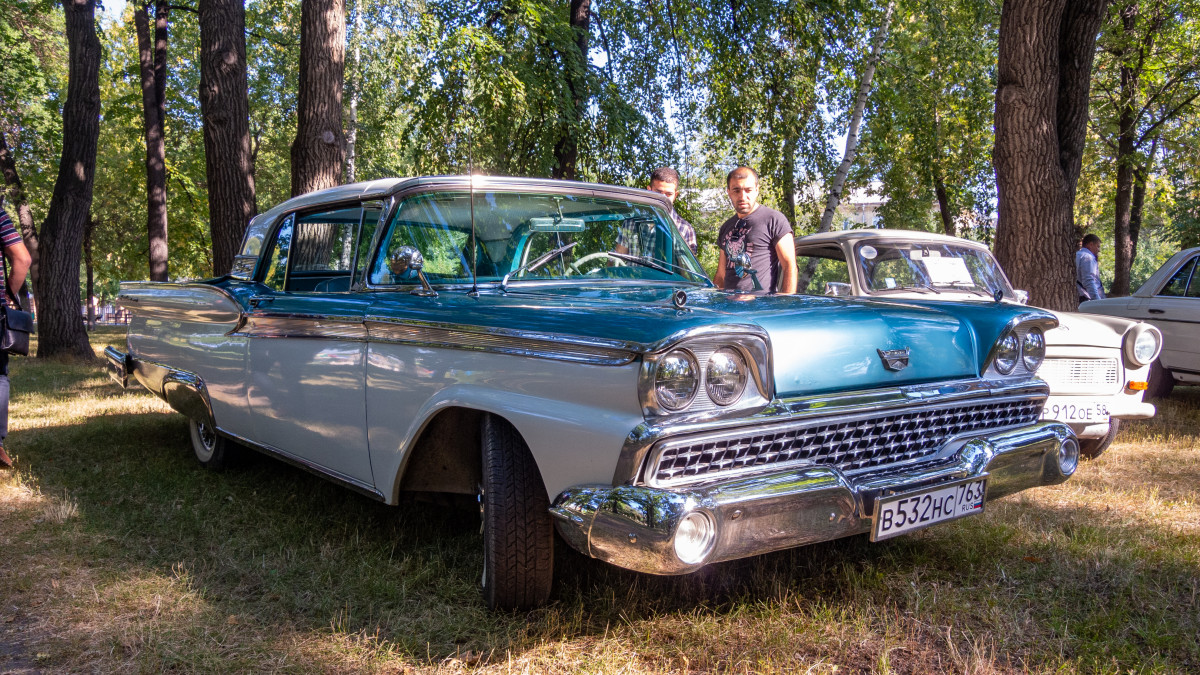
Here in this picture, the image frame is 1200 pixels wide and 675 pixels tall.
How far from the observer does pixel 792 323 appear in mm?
2551

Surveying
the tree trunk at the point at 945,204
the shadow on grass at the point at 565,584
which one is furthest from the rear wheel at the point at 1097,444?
the tree trunk at the point at 945,204

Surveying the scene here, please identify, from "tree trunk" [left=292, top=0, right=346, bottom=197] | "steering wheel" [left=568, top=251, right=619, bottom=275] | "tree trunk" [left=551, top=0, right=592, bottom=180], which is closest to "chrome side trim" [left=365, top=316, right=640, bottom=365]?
"steering wheel" [left=568, top=251, right=619, bottom=275]

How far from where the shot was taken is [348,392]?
11.0 feet

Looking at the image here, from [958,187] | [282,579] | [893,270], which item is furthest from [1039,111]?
[958,187]

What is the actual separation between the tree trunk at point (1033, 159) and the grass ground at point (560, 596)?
339 centimetres

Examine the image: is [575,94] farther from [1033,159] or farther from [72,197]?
[72,197]

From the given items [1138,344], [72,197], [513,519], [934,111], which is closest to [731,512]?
[513,519]

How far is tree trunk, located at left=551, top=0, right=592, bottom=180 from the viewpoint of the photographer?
1156 centimetres

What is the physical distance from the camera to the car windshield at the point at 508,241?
3.42 meters

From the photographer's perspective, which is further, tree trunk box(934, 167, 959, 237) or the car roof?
tree trunk box(934, 167, 959, 237)

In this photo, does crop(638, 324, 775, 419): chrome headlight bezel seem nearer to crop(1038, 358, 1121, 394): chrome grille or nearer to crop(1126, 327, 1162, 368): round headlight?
crop(1038, 358, 1121, 394): chrome grille

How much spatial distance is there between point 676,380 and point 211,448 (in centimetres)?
392

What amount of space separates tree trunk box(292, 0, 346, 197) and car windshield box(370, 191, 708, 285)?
429 cm

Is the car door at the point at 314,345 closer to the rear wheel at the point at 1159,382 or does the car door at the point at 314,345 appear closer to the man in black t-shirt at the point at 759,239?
the man in black t-shirt at the point at 759,239
